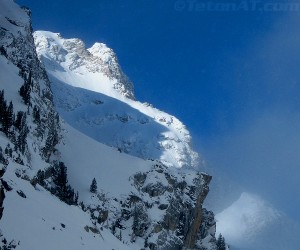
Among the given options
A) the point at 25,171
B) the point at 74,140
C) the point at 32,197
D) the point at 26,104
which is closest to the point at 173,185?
the point at 74,140

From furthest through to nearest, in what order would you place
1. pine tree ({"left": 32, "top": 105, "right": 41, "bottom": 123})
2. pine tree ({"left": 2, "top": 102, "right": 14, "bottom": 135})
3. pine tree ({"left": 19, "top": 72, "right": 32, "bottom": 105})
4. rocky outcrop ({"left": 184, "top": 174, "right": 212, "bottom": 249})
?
rocky outcrop ({"left": 184, "top": 174, "right": 212, "bottom": 249}), pine tree ({"left": 32, "top": 105, "right": 41, "bottom": 123}), pine tree ({"left": 19, "top": 72, "right": 32, "bottom": 105}), pine tree ({"left": 2, "top": 102, "right": 14, "bottom": 135})

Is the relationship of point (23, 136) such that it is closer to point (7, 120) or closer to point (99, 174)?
point (7, 120)

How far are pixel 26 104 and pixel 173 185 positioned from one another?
135 feet

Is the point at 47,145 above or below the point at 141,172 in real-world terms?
below

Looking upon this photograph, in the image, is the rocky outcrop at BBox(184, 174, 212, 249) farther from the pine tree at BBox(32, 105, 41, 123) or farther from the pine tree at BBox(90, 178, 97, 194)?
the pine tree at BBox(32, 105, 41, 123)

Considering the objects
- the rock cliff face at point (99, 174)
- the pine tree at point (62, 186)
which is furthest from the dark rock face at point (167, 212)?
the pine tree at point (62, 186)

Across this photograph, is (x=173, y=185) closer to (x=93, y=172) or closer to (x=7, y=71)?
(x=93, y=172)

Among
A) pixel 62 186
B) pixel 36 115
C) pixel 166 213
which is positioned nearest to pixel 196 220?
pixel 166 213

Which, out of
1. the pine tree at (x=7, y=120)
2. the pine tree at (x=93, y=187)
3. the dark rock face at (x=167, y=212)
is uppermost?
the dark rock face at (x=167, y=212)

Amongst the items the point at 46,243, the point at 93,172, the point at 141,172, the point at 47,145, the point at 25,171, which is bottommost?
the point at 46,243

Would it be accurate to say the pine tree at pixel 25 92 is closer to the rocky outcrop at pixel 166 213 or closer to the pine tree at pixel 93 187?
the pine tree at pixel 93 187

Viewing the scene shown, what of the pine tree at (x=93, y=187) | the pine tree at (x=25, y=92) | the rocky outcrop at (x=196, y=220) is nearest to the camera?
the pine tree at (x=25, y=92)

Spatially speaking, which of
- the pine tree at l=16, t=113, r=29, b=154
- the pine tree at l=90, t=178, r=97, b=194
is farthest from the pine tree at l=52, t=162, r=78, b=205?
the pine tree at l=90, t=178, r=97, b=194

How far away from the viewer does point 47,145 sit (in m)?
85.9
